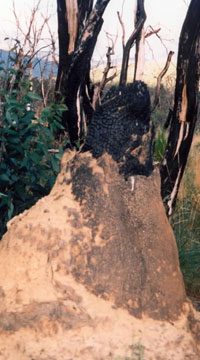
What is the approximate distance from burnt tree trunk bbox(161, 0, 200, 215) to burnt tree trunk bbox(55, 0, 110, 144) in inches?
33.3

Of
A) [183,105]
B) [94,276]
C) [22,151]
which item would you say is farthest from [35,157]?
[94,276]

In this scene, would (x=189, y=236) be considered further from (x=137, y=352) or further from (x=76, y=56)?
(x=137, y=352)

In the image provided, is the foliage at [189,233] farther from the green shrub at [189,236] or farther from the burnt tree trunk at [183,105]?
the burnt tree trunk at [183,105]

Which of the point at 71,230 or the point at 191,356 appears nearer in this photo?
the point at 191,356

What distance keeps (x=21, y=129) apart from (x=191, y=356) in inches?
76.8

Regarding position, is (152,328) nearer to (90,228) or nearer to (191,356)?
(191,356)

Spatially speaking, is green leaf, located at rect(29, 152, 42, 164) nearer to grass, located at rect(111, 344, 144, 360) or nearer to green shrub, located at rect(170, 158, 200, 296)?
green shrub, located at rect(170, 158, 200, 296)

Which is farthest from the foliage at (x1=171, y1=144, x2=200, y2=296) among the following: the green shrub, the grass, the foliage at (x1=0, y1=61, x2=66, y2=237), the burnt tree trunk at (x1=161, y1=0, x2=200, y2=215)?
the grass

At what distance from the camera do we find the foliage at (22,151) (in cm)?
343

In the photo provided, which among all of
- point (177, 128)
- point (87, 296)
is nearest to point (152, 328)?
point (87, 296)

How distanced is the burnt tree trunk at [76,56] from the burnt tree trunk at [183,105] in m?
0.85

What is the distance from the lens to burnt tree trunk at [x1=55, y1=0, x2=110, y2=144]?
15.4 feet

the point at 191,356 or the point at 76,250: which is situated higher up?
the point at 76,250

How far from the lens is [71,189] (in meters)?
2.38
